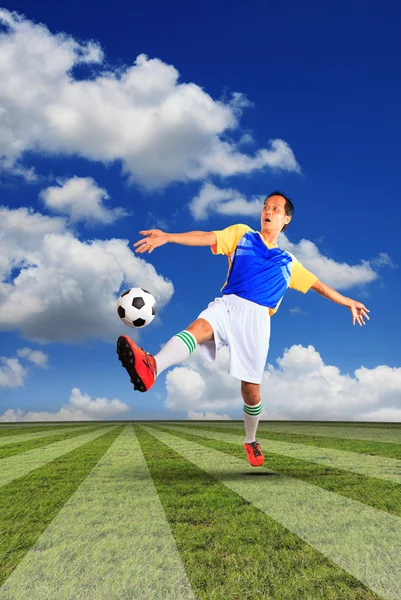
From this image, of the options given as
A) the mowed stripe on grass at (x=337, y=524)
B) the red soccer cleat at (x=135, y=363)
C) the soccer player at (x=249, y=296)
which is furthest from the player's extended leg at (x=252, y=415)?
the red soccer cleat at (x=135, y=363)

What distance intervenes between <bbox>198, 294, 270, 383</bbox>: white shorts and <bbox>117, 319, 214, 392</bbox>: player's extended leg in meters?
0.23

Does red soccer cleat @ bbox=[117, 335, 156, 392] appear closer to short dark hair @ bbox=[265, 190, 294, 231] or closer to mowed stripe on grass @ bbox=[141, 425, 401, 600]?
mowed stripe on grass @ bbox=[141, 425, 401, 600]

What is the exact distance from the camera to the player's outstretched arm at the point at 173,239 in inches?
206

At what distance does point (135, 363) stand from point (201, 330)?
4.03ft

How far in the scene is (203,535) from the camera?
323 centimetres

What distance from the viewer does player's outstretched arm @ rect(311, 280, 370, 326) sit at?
22.1ft

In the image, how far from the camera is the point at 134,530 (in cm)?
344

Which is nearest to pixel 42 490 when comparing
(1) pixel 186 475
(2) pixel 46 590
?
(1) pixel 186 475

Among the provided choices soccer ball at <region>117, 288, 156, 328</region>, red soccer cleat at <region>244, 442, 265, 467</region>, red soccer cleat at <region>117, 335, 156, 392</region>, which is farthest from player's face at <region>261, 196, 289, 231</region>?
red soccer cleat at <region>244, 442, 265, 467</region>

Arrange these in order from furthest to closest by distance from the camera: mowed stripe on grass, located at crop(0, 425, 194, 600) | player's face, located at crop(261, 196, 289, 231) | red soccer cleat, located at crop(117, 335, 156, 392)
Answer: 1. player's face, located at crop(261, 196, 289, 231)
2. red soccer cleat, located at crop(117, 335, 156, 392)
3. mowed stripe on grass, located at crop(0, 425, 194, 600)

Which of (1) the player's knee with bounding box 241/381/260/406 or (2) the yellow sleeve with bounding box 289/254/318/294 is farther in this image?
(2) the yellow sleeve with bounding box 289/254/318/294

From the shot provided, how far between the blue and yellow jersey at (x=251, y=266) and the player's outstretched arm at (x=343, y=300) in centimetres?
74

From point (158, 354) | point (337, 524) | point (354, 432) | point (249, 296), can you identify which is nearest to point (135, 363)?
point (158, 354)

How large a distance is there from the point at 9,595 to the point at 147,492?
7.92ft
